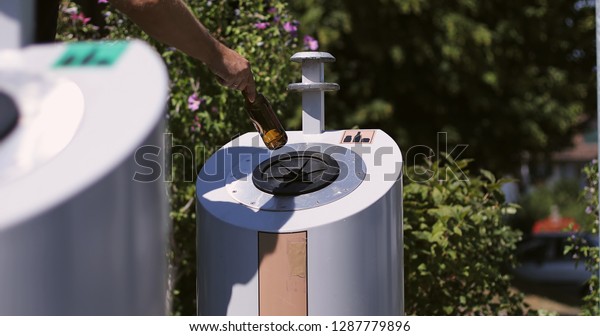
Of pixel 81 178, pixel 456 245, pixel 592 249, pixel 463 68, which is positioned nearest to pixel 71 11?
pixel 456 245

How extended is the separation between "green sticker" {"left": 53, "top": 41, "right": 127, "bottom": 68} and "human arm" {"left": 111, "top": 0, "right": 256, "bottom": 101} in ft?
1.17

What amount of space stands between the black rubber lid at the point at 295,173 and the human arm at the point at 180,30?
1.26 ft

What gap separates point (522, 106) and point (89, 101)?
809 centimetres

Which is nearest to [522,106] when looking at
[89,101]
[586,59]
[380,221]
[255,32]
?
[586,59]

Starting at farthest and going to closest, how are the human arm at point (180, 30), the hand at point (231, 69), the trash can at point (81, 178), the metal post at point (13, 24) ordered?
the hand at point (231, 69) → the human arm at point (180, 30) → the metal post at point (13, 24) → the trash can at point (81, 178)

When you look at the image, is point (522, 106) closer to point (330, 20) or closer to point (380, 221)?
point (330, 20)

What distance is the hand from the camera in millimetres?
2307

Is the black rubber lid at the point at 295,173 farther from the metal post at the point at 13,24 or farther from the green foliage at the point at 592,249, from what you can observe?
the green foliage at the point at 592,249

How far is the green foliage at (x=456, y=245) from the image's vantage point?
3461 mm

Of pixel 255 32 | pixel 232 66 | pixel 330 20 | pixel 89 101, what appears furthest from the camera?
pixel 330 20

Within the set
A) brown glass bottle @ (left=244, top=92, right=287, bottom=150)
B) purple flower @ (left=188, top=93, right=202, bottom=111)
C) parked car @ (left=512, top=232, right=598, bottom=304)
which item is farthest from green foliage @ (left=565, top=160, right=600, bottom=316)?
parked car @ (left=512, top=232, right=598, bottom=304)

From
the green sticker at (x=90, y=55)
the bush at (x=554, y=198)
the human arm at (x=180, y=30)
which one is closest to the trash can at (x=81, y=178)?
the green sticker at (x=90, y=55)

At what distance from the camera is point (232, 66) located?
2354 mm

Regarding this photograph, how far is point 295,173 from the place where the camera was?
257cm
